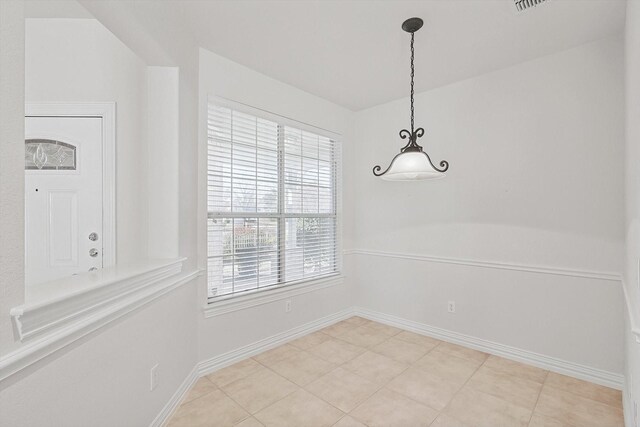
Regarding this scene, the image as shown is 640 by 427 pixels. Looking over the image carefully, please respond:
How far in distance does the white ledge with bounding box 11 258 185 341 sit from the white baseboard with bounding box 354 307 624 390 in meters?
2.86

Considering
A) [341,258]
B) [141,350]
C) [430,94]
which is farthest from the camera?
[341,258]

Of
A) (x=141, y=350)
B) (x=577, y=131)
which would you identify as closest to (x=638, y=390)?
(x=577, y=131)

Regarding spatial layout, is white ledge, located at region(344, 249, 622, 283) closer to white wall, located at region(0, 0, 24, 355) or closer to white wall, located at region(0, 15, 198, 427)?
white wall, located at region(0, 15, 198, 427)

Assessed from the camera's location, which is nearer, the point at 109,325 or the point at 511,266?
the point at 109,325

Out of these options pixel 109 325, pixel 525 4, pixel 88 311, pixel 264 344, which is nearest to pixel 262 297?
Result: pixel 264 344

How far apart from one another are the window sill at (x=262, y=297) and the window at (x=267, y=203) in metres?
0.06

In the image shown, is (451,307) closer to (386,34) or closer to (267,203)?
(267,203)

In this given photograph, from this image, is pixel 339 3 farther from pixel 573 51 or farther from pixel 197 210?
pixel 573 51

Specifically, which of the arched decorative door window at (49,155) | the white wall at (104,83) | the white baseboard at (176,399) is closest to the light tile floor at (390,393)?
the white baseboard at (176,399)

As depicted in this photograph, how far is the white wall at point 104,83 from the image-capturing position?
221 centimetres

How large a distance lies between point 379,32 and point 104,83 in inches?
86.7

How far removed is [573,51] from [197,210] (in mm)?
3523

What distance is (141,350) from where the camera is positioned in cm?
167

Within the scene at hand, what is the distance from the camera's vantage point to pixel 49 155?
226 cm
